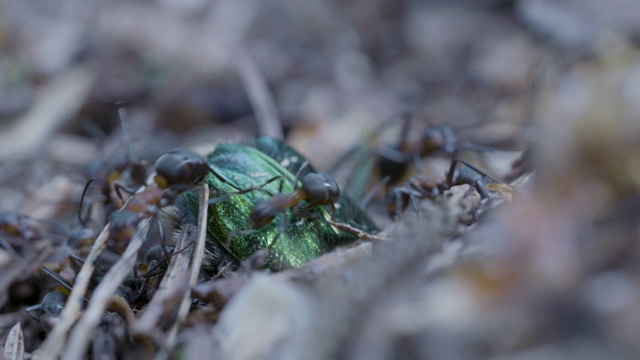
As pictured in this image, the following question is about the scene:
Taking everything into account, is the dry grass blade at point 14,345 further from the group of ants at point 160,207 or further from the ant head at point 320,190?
the ant head at point 320,190

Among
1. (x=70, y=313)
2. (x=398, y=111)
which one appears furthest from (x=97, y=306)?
(x=398, y=111)

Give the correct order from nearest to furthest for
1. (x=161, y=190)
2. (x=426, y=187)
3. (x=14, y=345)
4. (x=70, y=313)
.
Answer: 1. (x=70, y=313)
2. (x=14, y=345)
3. (x=161, y=190)
4. (x=426, y=187)

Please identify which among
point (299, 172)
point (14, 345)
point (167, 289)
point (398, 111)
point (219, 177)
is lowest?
point (398, 111)

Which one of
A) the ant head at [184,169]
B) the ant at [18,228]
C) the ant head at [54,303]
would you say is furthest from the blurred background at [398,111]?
the ant head at [184,169]

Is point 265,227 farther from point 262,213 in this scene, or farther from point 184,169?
point 184,169

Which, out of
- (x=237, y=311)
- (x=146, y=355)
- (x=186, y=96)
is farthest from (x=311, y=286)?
(x=186, y=96)

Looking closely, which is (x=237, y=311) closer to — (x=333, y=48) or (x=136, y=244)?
(x=136, y=244)
